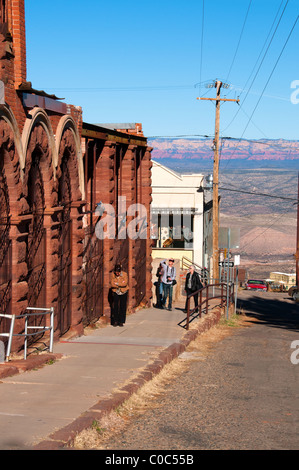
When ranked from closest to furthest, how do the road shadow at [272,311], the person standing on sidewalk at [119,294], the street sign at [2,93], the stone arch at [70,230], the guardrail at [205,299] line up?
the street sign at [2,93]
the stone arch at [70,230]
the person standing on sidewalk at [119,294]
the guardrail at [205,299]
the road shadow at [272,311]

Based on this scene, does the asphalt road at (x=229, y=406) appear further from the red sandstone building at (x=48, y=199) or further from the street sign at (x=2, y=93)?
the street sign at (x=2, y=93)

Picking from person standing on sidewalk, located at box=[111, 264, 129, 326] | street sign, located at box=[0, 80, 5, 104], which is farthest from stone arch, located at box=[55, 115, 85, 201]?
street sign, located at box=[0, 80, 5, 104]

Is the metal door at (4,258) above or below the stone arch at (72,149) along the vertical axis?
below

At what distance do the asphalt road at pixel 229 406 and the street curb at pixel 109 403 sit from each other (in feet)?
1.32

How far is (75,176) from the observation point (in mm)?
16359

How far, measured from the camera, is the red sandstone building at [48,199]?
40.0 feet

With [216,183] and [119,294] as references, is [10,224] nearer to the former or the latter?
[119,294]

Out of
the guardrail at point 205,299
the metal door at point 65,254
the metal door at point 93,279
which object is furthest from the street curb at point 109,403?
the metal door at point 93,279

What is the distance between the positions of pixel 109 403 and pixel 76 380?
5.95 feet

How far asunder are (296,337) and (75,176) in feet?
28.1

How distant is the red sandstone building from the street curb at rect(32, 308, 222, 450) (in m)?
2.44

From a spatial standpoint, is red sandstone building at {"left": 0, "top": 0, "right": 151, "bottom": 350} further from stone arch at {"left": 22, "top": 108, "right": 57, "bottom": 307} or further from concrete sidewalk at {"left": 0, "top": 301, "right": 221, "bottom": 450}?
concrete sidewalk at {"left": 0, "top": 301, "right": 221, "bottom": 450}
